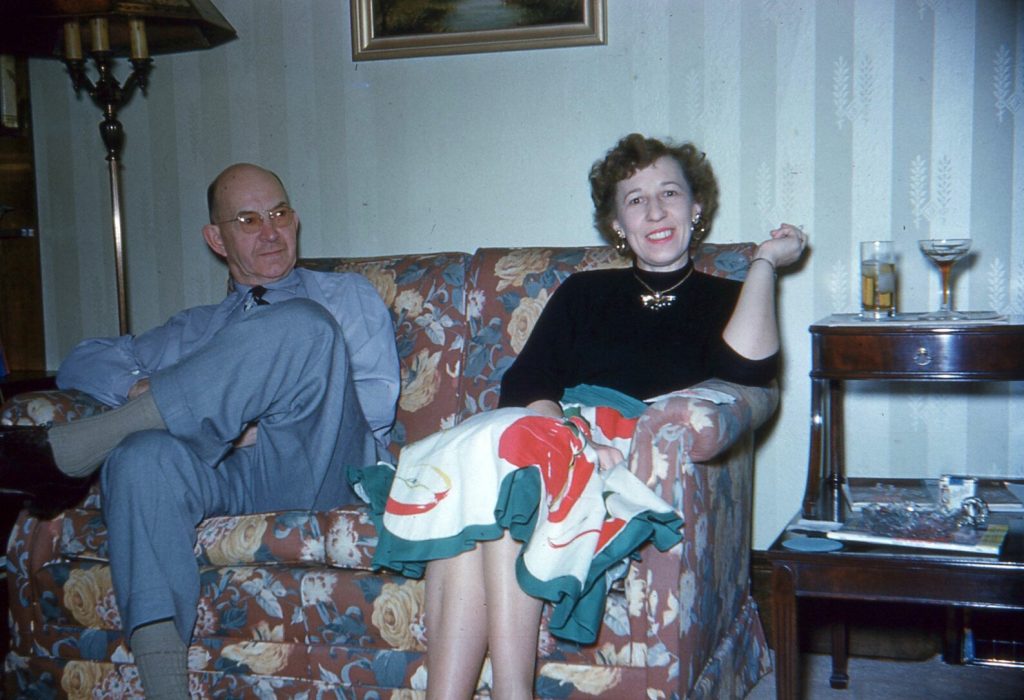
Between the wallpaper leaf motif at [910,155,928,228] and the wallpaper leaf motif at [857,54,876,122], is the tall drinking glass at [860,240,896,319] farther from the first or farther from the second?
the wallpaper leaf motif at [857,54,876,122]

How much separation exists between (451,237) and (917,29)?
1306mm

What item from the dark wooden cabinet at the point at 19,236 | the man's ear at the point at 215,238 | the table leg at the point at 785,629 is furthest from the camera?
the dark wooden cabinet at the point at 19,236

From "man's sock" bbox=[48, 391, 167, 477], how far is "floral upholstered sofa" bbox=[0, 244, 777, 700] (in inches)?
8.0

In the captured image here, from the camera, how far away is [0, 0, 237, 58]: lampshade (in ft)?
7.66

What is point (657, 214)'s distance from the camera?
79.3 inches

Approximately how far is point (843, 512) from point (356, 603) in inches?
38.3

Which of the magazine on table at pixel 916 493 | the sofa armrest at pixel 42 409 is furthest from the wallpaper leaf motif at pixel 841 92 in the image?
the sofa armrest at pixel 42 409

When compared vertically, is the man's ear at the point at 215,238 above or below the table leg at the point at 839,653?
above

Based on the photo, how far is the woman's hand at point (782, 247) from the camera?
74.8 inches

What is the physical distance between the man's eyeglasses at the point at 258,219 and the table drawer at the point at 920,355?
1317mm

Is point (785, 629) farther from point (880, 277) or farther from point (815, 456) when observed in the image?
point (880, 277)

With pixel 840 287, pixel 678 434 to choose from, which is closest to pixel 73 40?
pixel 678 434

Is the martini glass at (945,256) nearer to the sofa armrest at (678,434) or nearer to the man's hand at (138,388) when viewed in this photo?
the sofa armrest at (678,434)

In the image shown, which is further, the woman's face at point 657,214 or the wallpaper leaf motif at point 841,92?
the wallpaper leaf motif at point 841,92
